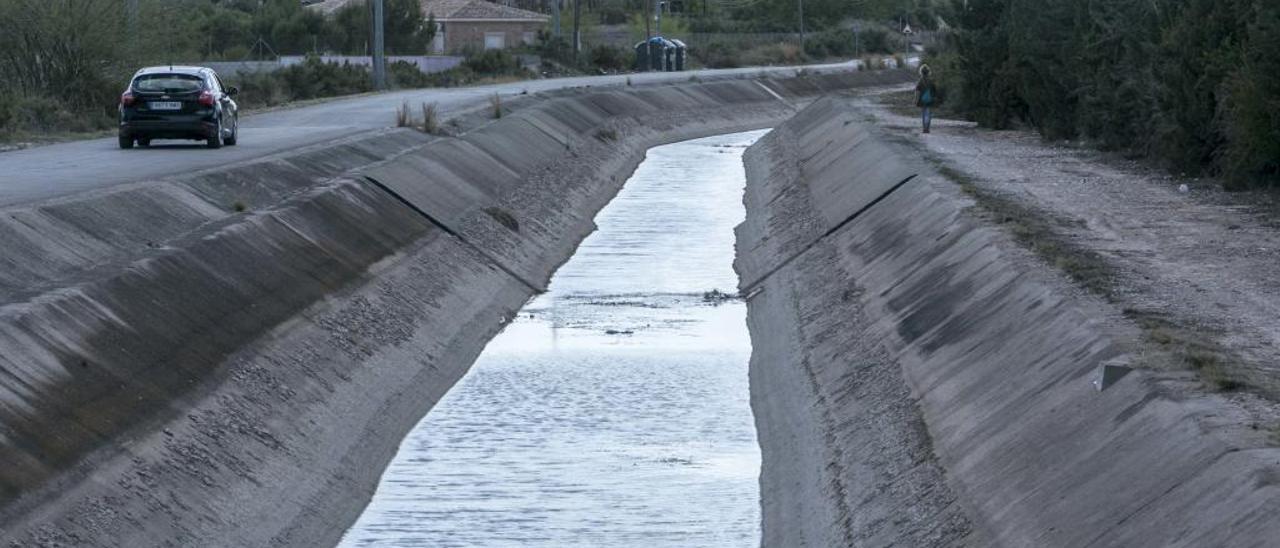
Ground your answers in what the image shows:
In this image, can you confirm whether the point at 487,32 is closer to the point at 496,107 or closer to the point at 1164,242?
the point at 496,107

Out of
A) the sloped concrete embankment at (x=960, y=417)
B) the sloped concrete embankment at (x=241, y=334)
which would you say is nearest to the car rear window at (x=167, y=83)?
the sloped concrete embankment at (x=241, y=334)

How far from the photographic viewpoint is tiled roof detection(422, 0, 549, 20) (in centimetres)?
13562

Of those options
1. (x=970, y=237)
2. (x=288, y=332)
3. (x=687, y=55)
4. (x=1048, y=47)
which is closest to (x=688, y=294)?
(x=970, y=237)

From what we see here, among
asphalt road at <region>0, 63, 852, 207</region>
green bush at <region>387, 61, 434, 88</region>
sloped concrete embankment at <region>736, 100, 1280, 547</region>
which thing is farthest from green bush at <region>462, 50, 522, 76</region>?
sloped concrete embankment at <region>736, 100, 1280, 547</region>

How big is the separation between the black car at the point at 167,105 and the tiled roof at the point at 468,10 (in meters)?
98.4

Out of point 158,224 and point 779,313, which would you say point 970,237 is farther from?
point 158,224

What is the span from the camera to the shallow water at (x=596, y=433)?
17.1 m

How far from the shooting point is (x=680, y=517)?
56.9 feet

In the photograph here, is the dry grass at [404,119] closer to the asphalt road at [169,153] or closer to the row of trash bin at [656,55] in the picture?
the asphalt road at [169,153]

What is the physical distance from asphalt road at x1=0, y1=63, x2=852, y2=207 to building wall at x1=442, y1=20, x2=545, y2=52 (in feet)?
244

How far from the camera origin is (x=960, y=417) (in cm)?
1683

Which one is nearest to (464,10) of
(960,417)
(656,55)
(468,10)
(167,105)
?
(468,10)

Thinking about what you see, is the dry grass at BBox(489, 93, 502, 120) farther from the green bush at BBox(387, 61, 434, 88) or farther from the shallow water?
the green bush at BBox(387, 61, 434, 88)

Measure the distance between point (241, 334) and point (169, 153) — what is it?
15168 mm
